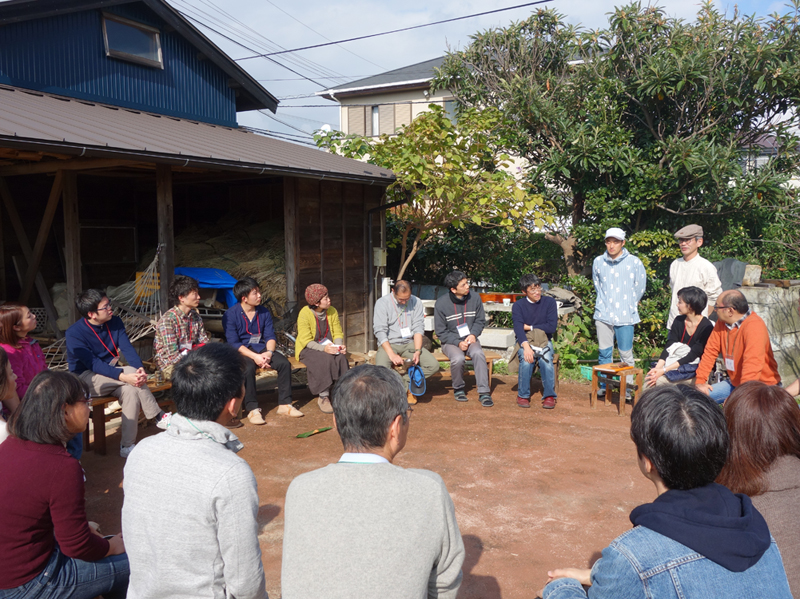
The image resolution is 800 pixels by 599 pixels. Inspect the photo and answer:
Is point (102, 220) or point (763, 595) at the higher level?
point (102, 220)

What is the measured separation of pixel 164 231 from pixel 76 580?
453 centimetres

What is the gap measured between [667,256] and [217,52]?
7.82 m

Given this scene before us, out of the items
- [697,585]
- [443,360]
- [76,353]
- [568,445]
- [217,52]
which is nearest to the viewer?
[697,585]

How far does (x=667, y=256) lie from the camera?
8586mm

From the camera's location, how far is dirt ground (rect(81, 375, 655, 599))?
324cm

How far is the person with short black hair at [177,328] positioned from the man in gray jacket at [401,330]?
1.88 metres

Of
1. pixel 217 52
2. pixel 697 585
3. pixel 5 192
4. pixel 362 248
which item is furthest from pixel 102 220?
pixel 697 585

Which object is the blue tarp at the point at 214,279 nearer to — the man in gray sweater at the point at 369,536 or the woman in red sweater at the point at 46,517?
the woman in red sweater at the point at 46,517

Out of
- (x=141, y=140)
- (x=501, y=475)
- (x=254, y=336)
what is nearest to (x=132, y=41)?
(x=141, y=140)

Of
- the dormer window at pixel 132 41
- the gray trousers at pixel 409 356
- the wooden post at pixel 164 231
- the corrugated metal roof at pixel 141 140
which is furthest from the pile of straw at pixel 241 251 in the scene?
the dormer window at pixel 132 41

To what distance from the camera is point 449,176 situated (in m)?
8.09

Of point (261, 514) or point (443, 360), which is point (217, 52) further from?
point (261, 514)

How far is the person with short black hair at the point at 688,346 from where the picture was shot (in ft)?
17.3

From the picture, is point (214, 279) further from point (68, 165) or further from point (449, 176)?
point (449, 176)
